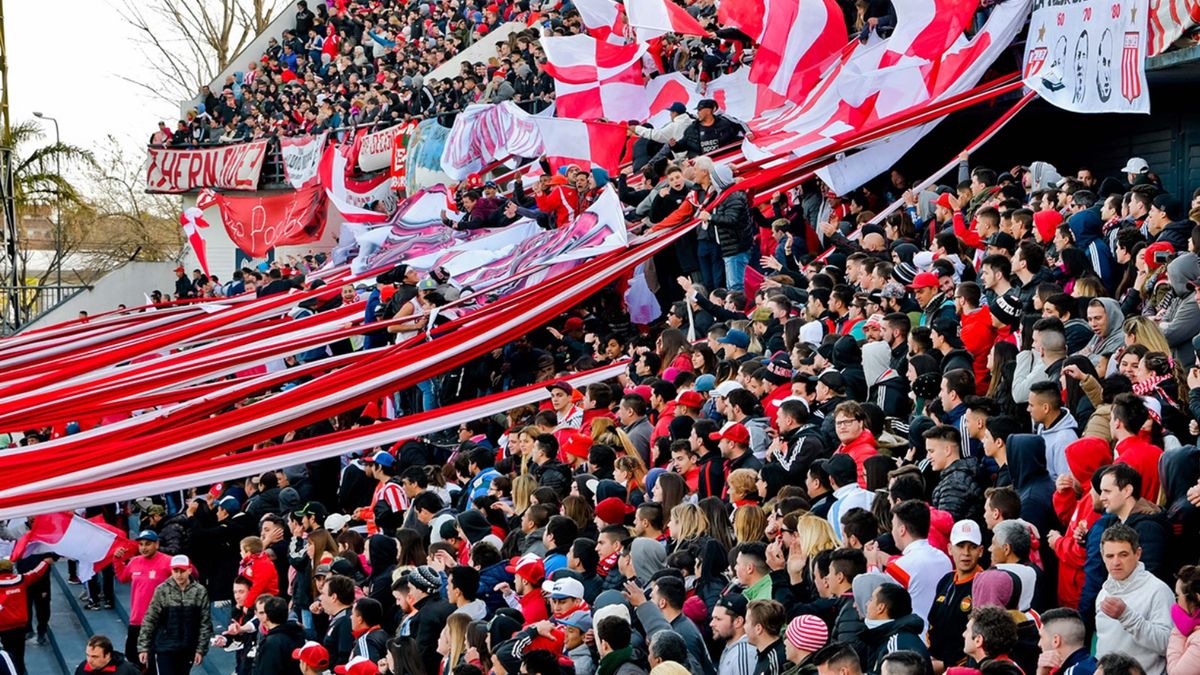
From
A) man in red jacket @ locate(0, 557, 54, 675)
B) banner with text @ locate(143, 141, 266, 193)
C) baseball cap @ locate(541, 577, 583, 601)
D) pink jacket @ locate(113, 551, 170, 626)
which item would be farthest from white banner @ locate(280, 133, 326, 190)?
baseball cap @ locate(541, 577, 583, 601)

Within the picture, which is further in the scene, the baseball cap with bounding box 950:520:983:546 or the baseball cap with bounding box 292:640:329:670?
the baseball cap with bounding box 292:640:329:670

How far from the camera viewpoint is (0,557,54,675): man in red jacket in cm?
1208

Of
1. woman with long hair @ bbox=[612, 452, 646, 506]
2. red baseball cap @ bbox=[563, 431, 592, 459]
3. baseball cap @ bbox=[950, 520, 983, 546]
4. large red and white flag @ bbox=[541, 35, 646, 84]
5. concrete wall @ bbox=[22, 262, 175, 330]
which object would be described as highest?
large red and white flag @ bbox=[541, 35, 646, 84]

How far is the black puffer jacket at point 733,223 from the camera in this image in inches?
575

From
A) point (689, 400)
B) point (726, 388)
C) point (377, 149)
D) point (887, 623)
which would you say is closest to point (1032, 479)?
point (887, 623)

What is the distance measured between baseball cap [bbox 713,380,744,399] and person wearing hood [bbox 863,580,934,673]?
3.50 meters

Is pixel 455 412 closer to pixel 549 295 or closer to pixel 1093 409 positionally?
pixel 549 295

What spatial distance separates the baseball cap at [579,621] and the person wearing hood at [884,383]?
265cm

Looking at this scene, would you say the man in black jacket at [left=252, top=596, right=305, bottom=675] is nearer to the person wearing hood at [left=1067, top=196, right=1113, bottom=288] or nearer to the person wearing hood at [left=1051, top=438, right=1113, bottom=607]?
the person wearing hood at [left=1051, top=438, right=1113, bottom=607]

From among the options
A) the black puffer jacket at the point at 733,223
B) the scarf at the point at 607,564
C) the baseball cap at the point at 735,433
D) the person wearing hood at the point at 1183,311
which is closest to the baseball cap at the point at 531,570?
the scarf at the point at 607,564

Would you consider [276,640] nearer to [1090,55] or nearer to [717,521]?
[717,521]

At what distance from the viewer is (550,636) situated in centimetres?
735

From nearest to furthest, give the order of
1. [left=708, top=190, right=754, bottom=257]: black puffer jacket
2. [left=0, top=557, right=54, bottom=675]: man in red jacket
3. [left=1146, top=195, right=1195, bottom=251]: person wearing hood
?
[left=1146, top=195, right=1195, bottom=251]: person wearing hood, [left=0, top=557, right=54, bottom=675]: man in red jacket, [left=708, top=190, right=754, bottom=257]: black puffer jacket

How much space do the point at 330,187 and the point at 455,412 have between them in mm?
12169
